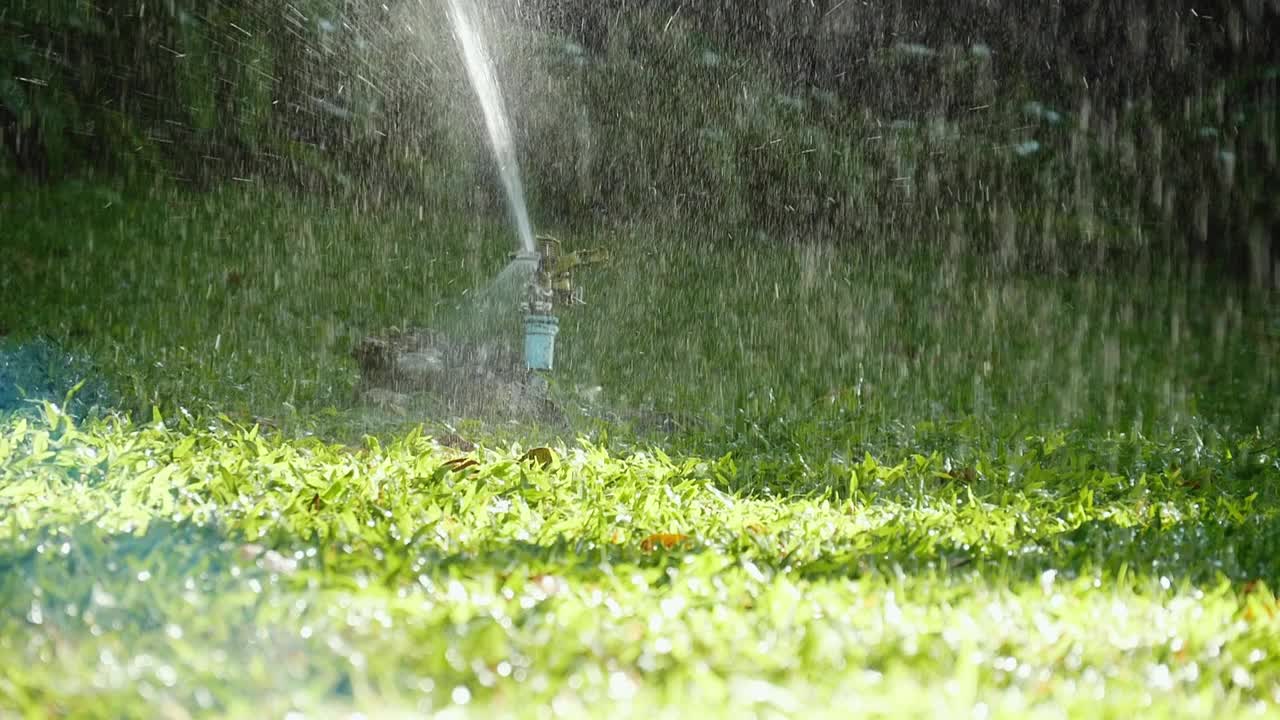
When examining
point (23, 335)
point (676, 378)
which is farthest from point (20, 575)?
point (676, 378)

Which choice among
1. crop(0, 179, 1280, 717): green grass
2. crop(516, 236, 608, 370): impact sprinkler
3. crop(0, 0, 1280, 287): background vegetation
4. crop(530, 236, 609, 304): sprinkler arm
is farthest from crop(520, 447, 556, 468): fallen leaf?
crop(0, 0, 1280, 287): background vegetation

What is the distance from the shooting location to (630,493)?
325 cm

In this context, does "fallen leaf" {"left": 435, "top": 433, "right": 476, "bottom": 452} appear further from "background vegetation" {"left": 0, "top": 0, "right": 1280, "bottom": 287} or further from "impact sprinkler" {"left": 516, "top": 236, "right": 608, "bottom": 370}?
"background vegetation" {"left": 0, "top": 0, "right": 1280, "bottom": 287}

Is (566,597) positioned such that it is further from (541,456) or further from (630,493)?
(541,456)

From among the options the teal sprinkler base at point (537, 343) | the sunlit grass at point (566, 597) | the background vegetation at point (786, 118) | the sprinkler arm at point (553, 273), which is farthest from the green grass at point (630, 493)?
the background vegetation at point (786, 118)

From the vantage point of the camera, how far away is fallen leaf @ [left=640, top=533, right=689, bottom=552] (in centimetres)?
256

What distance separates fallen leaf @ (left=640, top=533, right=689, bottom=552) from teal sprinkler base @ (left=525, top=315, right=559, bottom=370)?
2153 mm

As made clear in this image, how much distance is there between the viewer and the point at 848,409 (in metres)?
4.77

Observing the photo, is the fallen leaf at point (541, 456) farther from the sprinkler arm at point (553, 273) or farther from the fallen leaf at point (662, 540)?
the sprinkler arm at point (553, 273)

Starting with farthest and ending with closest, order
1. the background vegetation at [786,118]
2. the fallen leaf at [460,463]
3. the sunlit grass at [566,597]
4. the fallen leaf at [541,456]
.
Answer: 1. the background vegetation at [786,118]
2. the fallen leaf at [541,456]
3. the fallen leaf at [460,463]
4. the sunlit grass at [566,597]

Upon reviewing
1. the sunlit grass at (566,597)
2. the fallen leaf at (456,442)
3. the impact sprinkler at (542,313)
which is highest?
the impact sprinkler at (542,313)

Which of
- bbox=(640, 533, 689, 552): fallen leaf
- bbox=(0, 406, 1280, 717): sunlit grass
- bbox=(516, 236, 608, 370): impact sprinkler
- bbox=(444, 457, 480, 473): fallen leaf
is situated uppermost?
bbox=(516, 236, 608, 370): impact sprinkler

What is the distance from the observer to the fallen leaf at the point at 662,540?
8.41ft

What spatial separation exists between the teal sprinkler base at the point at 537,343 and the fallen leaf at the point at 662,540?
7.06 ft
